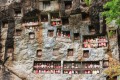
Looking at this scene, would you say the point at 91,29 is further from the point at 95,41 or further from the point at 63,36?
the point at 63,36

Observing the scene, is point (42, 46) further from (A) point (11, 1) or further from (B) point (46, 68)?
(A) point (11, 1)

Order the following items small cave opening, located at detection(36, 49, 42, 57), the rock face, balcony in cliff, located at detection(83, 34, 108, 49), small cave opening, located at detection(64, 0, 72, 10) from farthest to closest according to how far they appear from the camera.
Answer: small cave opening, located at detection(64, 0, 72, 10) < small cave opening, located at detection(36, 49, 42, 57) < balcony in cliff, located at detection(83, 34, 108, 49) < the rock face

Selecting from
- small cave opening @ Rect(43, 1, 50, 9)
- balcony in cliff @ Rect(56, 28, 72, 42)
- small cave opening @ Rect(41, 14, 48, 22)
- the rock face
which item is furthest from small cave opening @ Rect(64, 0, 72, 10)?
balcony in cliff @ Rect(56, 28, 72, 42)

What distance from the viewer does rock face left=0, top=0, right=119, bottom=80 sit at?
15.2 metres

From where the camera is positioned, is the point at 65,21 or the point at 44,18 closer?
the point at 65,21

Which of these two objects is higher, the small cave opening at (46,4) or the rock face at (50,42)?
the small cave opening at (46,4)

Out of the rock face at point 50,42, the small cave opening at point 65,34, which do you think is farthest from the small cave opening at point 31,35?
the small cave opening at point 65,34

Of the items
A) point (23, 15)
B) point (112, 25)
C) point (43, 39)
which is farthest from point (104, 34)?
point (23, 15)

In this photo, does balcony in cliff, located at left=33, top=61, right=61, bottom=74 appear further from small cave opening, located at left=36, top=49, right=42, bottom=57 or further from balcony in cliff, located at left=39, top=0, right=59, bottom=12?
balcony in cliff, located at left=39, top=0, right=59, bottom=12

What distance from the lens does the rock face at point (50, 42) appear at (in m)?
15.2

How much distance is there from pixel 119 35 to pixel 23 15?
4.78 metres

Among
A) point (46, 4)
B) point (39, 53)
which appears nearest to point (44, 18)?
point (46, 4)

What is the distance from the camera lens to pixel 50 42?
15.9 m

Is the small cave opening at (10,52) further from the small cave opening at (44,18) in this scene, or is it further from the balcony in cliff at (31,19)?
the small cave opening at (44,18)
